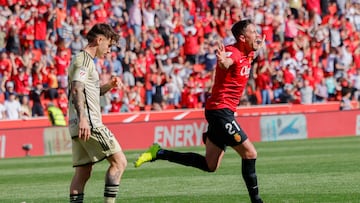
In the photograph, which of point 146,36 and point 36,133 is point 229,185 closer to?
point 36,133

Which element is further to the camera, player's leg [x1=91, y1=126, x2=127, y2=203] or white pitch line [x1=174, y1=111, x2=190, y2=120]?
white pitch line [x1=174, y1=111, x2=190, y2=120]

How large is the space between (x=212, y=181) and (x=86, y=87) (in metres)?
5.59

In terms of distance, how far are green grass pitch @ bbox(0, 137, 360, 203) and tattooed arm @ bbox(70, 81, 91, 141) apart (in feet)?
9.40

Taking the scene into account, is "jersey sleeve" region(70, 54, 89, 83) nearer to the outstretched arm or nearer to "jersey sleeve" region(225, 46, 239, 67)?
the outstretched arm

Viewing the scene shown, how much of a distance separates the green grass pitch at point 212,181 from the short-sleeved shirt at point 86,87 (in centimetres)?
269

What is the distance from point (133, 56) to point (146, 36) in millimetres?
1392

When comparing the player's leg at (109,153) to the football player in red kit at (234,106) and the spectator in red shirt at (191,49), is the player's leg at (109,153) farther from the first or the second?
the spectator in red shirt at (191,49)

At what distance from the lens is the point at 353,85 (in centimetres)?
3284

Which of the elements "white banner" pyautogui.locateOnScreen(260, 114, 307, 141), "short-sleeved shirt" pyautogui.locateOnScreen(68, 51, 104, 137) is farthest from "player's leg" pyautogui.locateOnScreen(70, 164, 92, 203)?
"white banner" pyautogui.locateOnScreen(260, 114, 307, 141)

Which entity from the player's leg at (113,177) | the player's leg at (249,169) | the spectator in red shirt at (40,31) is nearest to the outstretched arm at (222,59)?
the player's leg at (249,169)

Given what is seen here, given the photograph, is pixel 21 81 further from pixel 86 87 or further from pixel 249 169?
pixel 86 87

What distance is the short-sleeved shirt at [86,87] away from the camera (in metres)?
9.86

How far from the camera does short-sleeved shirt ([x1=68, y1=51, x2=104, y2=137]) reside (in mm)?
9859

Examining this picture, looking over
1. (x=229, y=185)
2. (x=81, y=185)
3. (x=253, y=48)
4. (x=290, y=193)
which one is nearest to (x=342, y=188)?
(x=290, y=193)
